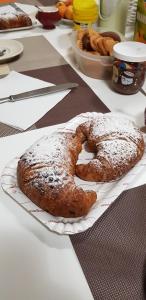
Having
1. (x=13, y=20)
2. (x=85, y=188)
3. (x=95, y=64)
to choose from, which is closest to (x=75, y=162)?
(x=85, y=188)

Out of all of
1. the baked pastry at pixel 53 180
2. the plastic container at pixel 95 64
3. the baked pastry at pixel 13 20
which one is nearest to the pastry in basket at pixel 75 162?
the baked pastry at pixel 53 180

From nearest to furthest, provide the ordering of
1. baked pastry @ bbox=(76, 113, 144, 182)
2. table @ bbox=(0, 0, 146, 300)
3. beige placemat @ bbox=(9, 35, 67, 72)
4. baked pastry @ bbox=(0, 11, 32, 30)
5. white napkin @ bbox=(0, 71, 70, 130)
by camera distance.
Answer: table @ bbox=(0, 0, 146, 300)
baked pastry @ bbox=(76, 113, 144, 182)
white napkin @ bbox=(0, 71, 70, 130)
beige placemat @ bbox=(9, 35, 67, 72)
baked pastry @ bbox=(0, 11, 32, 30)

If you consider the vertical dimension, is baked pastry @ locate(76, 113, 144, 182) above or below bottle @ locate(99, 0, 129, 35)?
below

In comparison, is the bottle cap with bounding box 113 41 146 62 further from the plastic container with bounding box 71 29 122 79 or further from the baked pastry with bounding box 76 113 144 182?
the baked pastry with bounding box 76 113 144 182

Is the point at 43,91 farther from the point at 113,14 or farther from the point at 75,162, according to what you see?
the point at 113,14

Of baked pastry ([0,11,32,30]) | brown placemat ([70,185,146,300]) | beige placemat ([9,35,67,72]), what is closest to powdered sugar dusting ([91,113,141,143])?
brown placemat ([70,185,146,300])

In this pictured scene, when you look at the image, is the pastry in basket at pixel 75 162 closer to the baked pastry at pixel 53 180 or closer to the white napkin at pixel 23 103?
the baked pastry at pixel 53 180

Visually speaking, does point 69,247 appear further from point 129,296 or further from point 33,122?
point 33,122
